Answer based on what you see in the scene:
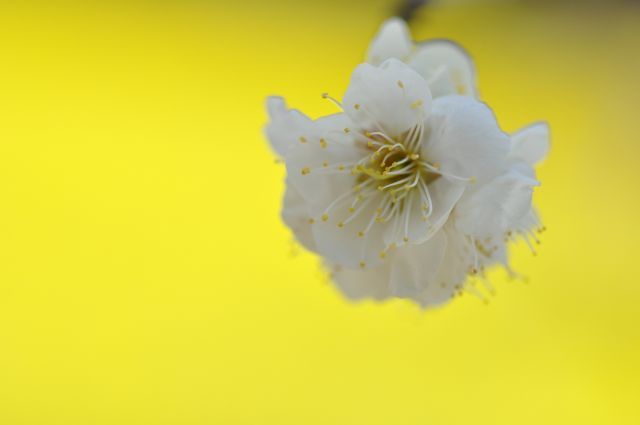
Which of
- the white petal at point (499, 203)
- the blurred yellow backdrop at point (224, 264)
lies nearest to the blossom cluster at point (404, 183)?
the white petal at point (499, 203)

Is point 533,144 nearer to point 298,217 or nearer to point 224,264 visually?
point 298,217

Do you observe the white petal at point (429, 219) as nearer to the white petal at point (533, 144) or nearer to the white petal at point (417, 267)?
the white petal at point (417, 267)

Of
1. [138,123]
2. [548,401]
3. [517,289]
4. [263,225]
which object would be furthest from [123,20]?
[548,401]

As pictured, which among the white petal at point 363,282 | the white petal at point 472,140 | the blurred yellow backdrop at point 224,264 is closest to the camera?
the white petal at point 472,140

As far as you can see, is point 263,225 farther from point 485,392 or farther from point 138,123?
point 485,392

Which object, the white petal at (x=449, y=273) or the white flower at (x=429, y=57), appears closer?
the white petal at (x=449, y=273)

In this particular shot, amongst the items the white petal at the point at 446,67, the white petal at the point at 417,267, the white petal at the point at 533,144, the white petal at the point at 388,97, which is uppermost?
the white petal at the point at 446,67

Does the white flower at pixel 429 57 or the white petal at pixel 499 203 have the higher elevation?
the white flower at pixel 429 57
